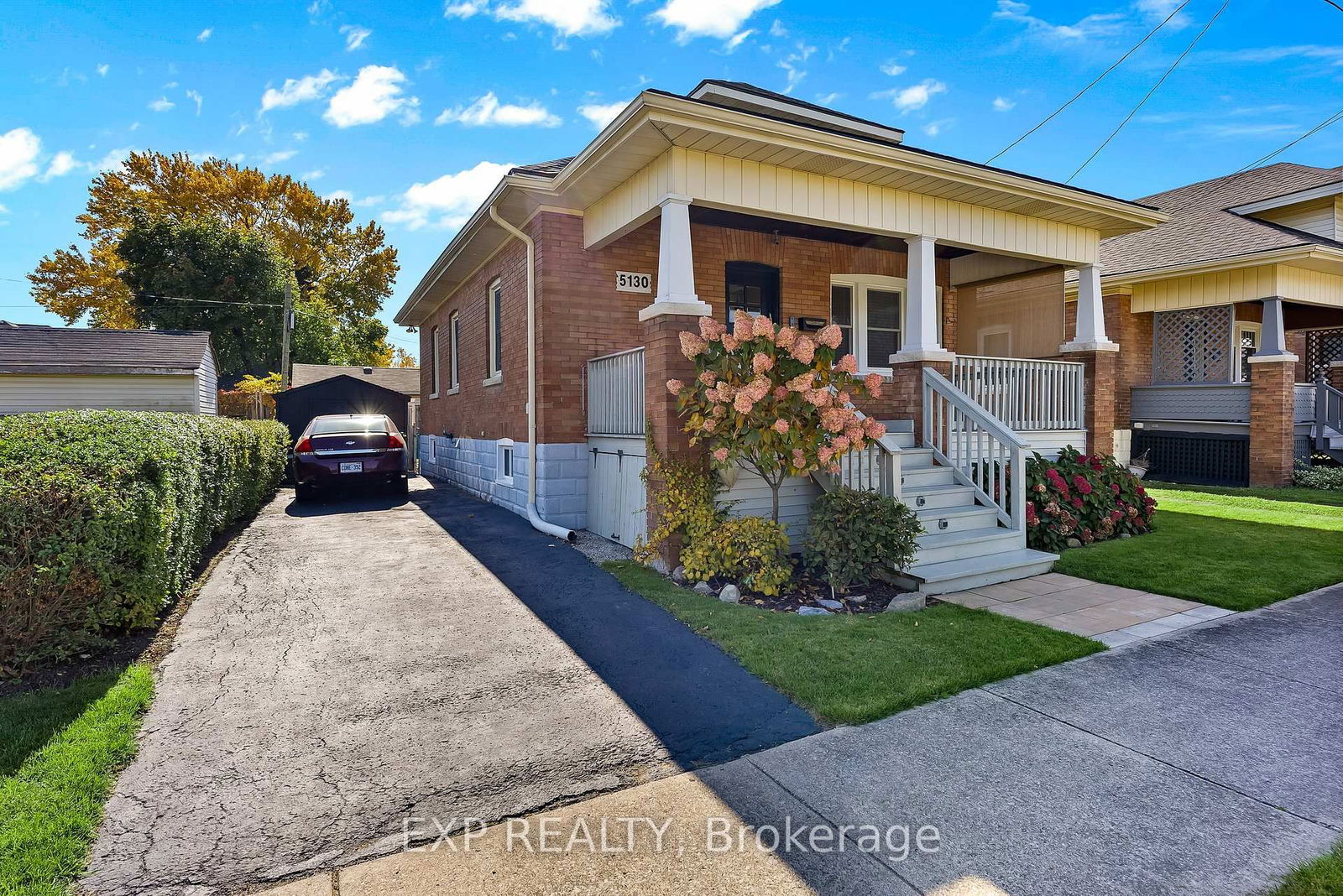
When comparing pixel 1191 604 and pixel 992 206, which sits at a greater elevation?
pixel 992 206

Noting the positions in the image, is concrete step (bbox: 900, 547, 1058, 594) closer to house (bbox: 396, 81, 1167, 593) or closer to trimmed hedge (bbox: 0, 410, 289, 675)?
house (bbox: 396, 81, 1167, 593)

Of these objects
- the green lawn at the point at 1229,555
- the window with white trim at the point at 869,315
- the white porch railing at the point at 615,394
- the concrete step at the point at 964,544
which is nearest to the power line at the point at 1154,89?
the window with white trim at the point at 869,315

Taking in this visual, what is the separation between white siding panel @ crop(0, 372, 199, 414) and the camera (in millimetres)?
16734

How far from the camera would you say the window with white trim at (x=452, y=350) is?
45.9ft

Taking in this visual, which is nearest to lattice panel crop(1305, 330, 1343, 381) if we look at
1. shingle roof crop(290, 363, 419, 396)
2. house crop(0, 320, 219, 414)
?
house crop(0, 320, 219, 414)

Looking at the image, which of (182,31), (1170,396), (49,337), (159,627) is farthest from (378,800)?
(49,337)

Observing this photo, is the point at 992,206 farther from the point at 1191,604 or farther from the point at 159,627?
the point at 159,627

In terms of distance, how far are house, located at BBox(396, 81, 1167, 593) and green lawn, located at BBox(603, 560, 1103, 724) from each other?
95 centimetres

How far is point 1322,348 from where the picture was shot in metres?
16.3

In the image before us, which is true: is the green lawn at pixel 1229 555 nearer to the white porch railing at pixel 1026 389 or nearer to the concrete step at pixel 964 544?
the concrete step at pixel 964 544

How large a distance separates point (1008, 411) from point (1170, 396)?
7029 millimetres

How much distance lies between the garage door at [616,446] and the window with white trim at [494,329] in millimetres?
3077

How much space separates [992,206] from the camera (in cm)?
800

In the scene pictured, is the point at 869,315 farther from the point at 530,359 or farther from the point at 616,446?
the point at 530,359
